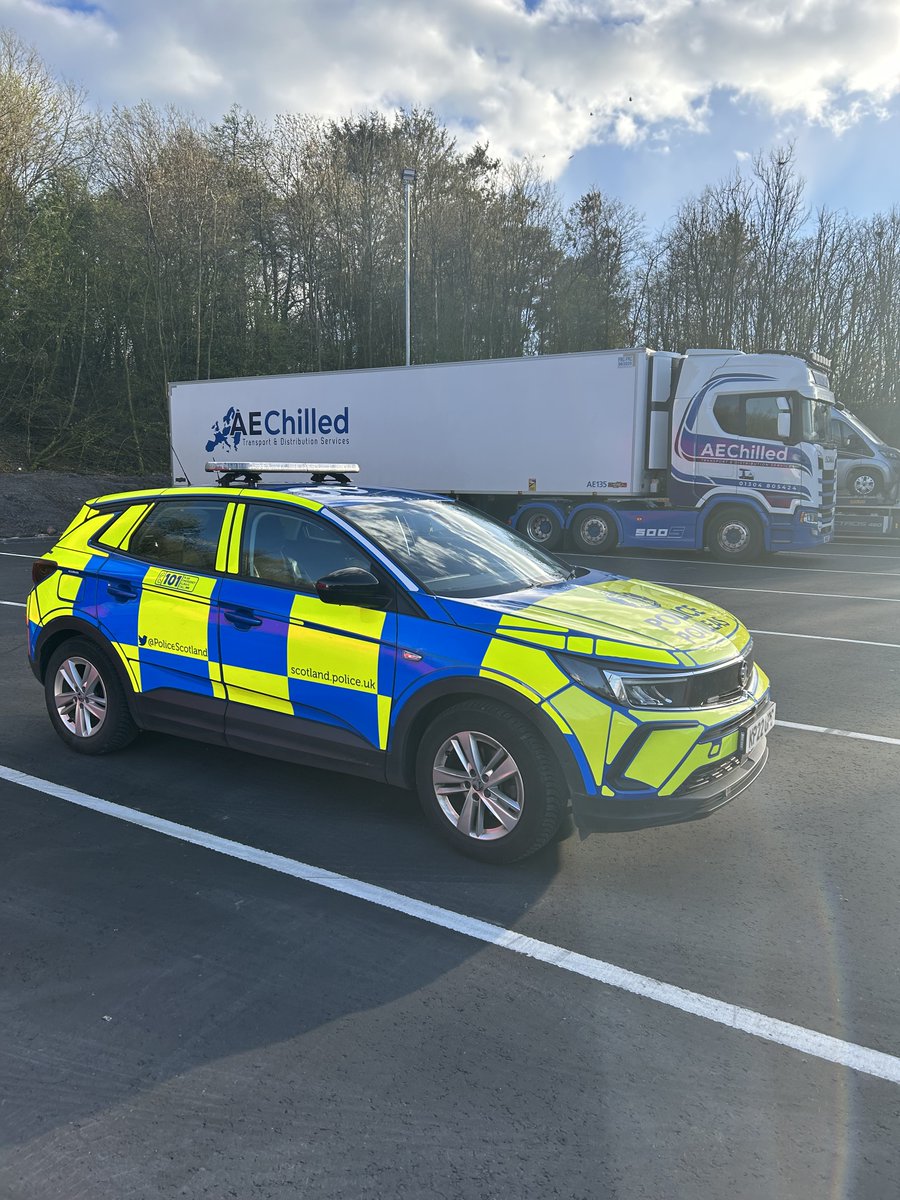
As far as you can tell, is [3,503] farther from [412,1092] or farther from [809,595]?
[412,1092]

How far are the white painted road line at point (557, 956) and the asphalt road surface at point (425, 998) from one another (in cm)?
1

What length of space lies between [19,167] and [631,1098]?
28896 millimetres

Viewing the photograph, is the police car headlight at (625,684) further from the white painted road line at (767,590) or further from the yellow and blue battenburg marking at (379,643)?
the white painted road line at (767,590)

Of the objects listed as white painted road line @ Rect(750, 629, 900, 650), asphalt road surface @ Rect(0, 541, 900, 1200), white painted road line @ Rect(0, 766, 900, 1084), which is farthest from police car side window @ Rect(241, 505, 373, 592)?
white painted road line @ Rect(750, 629, 900, 650)

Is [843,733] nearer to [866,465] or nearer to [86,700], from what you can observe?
[86,700]

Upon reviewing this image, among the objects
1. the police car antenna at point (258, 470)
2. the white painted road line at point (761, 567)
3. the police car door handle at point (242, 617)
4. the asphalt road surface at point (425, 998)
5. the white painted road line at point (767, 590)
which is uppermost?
the police car antenna at point (258, 470)

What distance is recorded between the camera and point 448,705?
3955 millimetres

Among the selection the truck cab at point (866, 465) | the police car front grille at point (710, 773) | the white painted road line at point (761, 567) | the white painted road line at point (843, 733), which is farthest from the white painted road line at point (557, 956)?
the truck cab at point (866, 465)

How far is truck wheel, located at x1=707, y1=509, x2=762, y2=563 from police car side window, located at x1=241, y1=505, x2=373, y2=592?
1287 cm

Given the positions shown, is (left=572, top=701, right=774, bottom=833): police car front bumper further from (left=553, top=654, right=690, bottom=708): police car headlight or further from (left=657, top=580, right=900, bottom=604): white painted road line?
(left=657, top=580, right=900, bottom=604): white painted road line

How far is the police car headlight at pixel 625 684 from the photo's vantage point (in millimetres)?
3607

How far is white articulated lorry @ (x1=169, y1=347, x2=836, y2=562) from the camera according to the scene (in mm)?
15727

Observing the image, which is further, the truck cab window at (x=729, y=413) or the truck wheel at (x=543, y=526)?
the truck wheel at (x=543, y=526)

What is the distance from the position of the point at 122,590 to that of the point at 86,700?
75 cm
